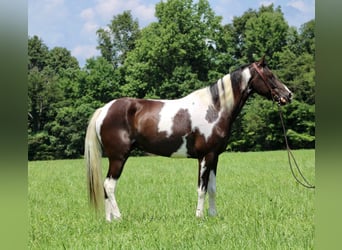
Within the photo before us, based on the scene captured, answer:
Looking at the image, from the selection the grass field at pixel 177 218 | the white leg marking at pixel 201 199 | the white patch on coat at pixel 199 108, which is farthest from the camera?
the white patch on coat at pixel 199 108

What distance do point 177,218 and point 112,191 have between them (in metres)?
0.98

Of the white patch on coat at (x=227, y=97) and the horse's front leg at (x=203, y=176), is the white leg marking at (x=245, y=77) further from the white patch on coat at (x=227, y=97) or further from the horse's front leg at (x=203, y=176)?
the horse's front leg at (x=203, y=176)

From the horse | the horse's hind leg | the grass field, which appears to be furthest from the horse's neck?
the horse's hind leg

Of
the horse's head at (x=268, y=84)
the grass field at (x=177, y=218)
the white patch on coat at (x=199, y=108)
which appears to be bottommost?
the grass field at (x=177, y=218)

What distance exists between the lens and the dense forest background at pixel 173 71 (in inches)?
617

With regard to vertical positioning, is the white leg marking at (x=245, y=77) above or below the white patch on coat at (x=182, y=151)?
above

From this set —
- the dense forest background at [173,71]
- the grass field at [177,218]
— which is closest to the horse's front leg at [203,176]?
the grass field at [177,218]

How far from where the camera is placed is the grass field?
4457mm

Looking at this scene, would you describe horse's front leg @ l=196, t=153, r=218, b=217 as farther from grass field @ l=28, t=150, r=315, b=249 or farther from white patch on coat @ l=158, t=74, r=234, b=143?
white patch on coat @ l=158, t=74, r=234, b=143

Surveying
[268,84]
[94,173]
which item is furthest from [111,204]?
[268,84]

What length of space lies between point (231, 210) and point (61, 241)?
270cm

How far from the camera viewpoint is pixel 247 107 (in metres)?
21.8

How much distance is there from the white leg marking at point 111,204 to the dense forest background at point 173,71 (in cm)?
656

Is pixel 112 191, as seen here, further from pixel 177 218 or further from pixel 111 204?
pixel 177 218
